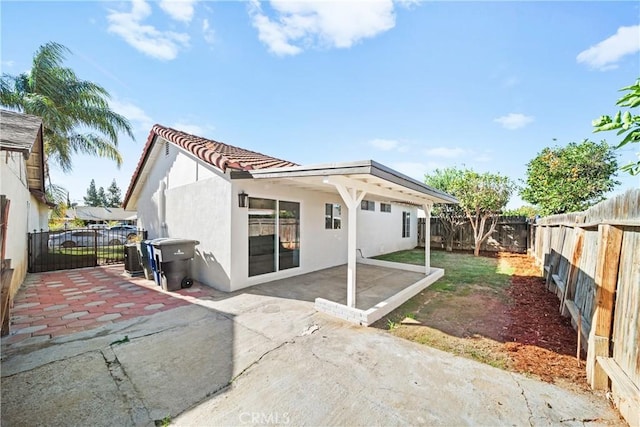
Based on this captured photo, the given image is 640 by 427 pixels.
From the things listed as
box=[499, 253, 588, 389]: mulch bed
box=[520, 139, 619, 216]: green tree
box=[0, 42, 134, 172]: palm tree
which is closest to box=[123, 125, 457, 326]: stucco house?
box=[499, 253, 588, 389]: mulch bed

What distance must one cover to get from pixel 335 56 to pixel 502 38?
16.4 feet

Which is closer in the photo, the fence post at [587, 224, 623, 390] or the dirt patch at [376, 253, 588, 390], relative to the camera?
the fence post at [587, 224, 623, 390]

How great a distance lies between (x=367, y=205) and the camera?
13773 millimetres

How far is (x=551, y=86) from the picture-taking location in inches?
346

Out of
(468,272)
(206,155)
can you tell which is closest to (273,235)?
(206,155)

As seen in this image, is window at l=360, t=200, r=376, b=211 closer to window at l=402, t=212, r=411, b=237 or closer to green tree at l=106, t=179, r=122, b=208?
window at l=402, t=212, r=411, b=237

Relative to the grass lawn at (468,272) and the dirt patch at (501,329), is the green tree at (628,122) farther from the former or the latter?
the grass lawn at (468,272)

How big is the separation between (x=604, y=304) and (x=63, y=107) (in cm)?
2116

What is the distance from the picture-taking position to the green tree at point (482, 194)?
13.7m

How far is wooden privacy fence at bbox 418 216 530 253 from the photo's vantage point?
49.6ft

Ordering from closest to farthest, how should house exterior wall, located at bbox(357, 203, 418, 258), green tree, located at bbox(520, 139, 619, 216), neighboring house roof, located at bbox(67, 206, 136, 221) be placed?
green tree, located at bbox(520, 139, 619, 216) < house exterior wall, located at bbox(357, 203, 418, 258) < neighboring house roof, located at bbox(67, 206, 136, 221)

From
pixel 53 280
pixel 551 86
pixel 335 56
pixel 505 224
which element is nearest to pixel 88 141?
pixel 53 280

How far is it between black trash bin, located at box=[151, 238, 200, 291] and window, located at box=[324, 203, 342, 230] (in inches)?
183

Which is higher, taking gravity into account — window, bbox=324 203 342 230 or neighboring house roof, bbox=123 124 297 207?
neighboring house roof, bbox=123 124 297 207
